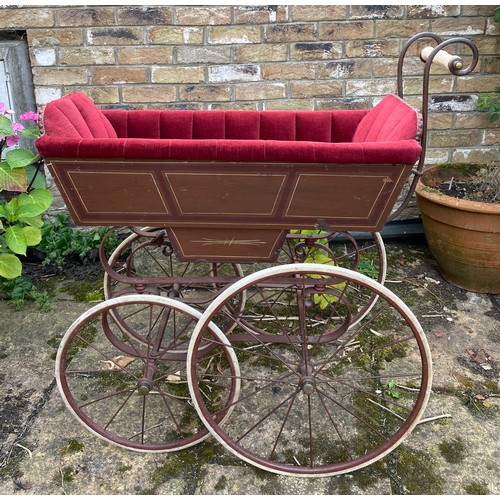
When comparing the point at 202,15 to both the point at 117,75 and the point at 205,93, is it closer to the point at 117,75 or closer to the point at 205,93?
the point at 205,93

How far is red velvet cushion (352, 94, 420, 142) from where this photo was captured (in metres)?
1.62

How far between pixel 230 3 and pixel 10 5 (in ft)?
3.74

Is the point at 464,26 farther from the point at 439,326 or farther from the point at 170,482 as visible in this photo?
the point at 170,482

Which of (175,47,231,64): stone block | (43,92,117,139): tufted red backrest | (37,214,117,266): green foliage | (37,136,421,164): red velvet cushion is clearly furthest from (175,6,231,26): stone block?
(37,136,421,164): red velvet cushion

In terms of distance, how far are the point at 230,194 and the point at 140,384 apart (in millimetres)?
745

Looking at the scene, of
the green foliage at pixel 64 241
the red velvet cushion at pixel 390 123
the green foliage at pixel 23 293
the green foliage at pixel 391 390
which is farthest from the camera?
the green foliage at pixel 64 241

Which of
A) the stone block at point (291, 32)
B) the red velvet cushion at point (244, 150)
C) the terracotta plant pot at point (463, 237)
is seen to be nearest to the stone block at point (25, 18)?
the stone block at point (291, 32)

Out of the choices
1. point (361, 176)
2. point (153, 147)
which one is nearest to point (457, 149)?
point (361, 176)

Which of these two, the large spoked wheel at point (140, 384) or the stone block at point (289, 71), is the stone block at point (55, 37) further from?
the large spoked wheel at point (140, 384)

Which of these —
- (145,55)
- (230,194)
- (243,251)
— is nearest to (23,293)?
(145,55)

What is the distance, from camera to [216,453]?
1852 millimetres

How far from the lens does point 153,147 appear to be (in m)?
1.50

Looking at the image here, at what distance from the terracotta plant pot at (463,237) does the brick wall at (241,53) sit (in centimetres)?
66

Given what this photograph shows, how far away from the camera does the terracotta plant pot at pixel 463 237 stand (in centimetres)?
254
